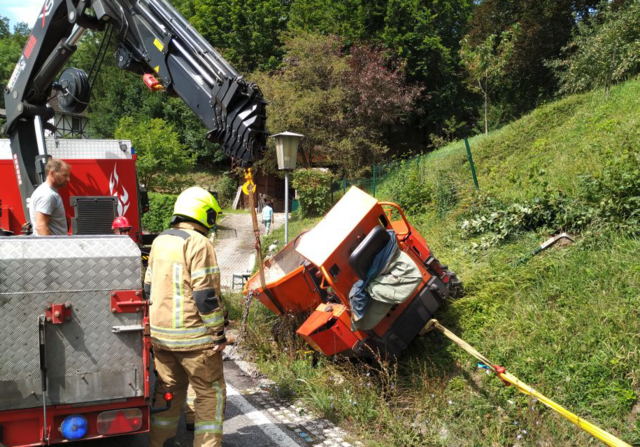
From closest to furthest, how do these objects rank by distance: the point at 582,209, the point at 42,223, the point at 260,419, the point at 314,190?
the point at 260,419 < the point at 42,223 < the point at 582,209 < the point at 314,190

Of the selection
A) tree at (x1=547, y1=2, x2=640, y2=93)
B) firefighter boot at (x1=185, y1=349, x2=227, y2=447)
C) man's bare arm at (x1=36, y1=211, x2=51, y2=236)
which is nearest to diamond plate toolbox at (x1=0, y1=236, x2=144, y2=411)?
firefighter boot at (x1=185, y1=349, x2=227, y2=447)

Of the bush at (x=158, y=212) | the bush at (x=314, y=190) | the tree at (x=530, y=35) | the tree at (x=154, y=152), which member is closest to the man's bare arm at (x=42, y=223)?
Result: the bush at (x=314, y=190)

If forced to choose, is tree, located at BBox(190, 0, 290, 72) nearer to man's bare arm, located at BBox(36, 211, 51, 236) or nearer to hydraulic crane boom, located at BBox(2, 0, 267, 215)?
hydraulic crane boom, located at BBox(2, 0, 267, 215)

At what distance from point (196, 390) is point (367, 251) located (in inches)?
76.9

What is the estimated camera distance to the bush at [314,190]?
58.2 ft

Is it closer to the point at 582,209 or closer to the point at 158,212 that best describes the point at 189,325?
the point at 582,209

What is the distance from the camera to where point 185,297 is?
3617mm

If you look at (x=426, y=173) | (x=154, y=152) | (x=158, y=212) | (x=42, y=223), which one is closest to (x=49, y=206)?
(x=42, y=223)

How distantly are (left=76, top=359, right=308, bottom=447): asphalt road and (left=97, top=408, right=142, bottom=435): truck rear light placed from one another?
0.79 meters

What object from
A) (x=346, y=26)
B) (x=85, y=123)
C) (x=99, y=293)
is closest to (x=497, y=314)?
(x=99, y=293)

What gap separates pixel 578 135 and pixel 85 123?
37.3m

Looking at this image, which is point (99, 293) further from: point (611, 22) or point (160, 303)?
point (611, 22)

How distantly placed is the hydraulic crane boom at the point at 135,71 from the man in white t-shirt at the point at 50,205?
1.26m

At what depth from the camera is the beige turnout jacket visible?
3533mm
